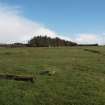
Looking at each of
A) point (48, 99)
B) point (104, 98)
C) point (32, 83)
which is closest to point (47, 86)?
point (32, 83)

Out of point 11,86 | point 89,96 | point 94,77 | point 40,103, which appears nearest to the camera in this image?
point 40,103

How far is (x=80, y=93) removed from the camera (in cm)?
2066

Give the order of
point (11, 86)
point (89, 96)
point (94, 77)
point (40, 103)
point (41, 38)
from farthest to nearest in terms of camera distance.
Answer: point (41, 38), point (94, 77), point (11, 86), point (89, 96), point (40, 103)

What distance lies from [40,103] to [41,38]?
85.9 m

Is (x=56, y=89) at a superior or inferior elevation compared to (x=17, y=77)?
inferior

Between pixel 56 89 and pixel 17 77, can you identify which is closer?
pixel 56 89

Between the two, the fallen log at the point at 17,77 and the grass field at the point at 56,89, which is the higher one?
the fallen log at the point at 17,77

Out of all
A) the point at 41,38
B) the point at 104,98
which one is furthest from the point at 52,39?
the point at 104,98

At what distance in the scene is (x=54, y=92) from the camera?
20719 millimetres

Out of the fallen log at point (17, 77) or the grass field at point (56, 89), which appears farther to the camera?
the fallen log at point (17, 77)

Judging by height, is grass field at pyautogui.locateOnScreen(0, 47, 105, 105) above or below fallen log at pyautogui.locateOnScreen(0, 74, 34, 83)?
below

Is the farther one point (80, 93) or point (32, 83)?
point (32, 83)

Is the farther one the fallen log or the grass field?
the fallen log

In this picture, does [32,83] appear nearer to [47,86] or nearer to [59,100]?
[47,86]
